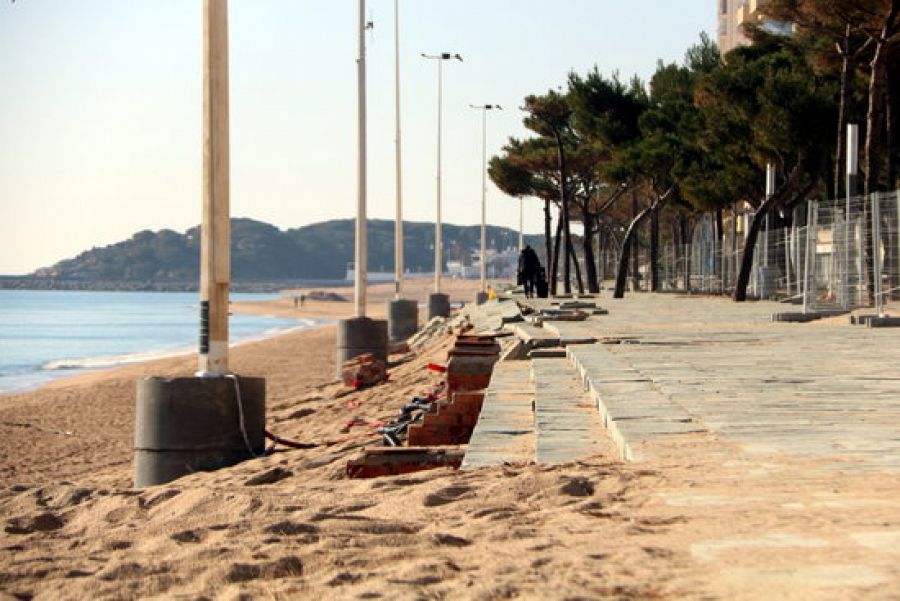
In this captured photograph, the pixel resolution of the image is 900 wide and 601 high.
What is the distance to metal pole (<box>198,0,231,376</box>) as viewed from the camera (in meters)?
12.7

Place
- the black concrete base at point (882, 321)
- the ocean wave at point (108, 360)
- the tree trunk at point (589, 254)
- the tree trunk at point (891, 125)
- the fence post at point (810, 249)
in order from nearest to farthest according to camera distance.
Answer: the black concrete base at point (882, 321), the fence post at point (810, 249), the tree trunk at point (891, 125), the ocean wave at point (108, 360), the tree trunk at point (589, 254)

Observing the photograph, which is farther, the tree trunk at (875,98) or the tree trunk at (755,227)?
the tree trunk at (755,227)

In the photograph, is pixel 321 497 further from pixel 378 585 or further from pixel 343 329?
pixel 343 329

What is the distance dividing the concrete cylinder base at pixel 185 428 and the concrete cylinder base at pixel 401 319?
32.5 m

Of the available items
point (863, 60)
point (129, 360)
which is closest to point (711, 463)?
point (863, 60)

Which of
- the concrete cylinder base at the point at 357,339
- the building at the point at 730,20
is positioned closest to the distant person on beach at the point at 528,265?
the concrete cylinder base at the point at 357,339

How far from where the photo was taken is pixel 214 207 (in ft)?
41.9

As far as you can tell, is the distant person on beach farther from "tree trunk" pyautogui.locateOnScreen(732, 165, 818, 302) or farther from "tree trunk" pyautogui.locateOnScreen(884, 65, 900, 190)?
"tree trunk" pyautogui.locateOnScreen(884, 65, 900, 190)

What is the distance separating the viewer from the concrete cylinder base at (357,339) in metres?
28.3

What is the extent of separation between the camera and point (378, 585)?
4129 millimetres

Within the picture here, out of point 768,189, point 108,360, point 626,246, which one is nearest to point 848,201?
point 768,189

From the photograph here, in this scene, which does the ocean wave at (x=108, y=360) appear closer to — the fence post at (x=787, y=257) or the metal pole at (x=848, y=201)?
the fence post at (x=787, y=257)

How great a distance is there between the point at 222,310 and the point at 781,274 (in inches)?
1009

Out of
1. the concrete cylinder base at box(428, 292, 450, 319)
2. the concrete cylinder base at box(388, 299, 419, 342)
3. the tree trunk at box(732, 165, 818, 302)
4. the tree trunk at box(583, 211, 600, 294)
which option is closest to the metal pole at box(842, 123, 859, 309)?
the tree trunk at box(732, 165, 818, 302)
